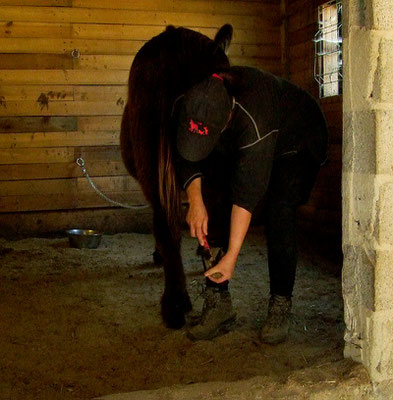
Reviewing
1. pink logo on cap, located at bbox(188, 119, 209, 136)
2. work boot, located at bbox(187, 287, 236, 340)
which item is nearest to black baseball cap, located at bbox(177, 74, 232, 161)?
pink logo on cap, located at bbox(188, 119, 209, 136)

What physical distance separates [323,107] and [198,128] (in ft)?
7.69

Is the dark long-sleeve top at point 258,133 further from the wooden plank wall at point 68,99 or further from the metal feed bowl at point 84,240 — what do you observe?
the wooden plank wall at point 68,99

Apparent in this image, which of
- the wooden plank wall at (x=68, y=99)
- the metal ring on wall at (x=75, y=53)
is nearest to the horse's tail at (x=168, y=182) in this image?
the wooden plank wall at (x=68, y=99)

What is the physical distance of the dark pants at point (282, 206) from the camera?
74.3 inches

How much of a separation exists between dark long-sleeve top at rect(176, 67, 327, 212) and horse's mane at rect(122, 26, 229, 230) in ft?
0.29

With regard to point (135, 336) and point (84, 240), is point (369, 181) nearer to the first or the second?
point (135, 336)

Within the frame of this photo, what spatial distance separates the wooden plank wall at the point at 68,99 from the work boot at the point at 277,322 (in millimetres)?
2429

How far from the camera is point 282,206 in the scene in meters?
1.88

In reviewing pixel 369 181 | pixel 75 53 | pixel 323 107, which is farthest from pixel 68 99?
pixel 369 181

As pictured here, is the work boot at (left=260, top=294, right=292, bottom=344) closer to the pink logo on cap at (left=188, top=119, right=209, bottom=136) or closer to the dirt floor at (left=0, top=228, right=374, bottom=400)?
the dirt floor at (left=0, top=228, right=374, bottom=400)

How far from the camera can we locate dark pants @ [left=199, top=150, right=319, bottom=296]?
1.89m

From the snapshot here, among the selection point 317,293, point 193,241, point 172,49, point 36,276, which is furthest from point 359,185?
point 193,241

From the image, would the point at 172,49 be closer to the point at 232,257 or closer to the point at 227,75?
the point at 227,75

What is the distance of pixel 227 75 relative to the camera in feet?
5.22
